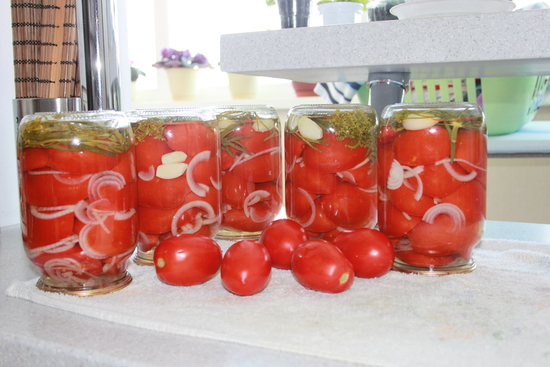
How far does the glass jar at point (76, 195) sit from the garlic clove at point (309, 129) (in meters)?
0.23

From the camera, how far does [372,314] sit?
524 mm

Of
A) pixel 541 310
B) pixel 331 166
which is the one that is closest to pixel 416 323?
pixel 541 310

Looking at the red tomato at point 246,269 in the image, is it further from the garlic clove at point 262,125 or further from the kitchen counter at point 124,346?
the garlic clove at point 262,125

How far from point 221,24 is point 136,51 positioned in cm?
69

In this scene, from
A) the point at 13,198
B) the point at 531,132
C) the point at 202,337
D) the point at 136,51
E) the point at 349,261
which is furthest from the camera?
the point at 136,51

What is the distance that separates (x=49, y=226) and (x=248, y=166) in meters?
0.32

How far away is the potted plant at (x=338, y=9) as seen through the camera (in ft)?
3.18

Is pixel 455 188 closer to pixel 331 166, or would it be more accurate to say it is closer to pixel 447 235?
pixel 447 235

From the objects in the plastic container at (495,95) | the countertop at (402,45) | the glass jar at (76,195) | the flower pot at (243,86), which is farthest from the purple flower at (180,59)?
the glass jar at (76,195)

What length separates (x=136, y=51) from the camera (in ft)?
11.7

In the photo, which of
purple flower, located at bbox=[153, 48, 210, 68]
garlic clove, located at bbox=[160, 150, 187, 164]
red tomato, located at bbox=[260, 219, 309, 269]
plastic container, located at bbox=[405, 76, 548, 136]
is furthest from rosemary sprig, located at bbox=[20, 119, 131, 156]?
purple flower, located at bbox=[153, 48, 210, 68]

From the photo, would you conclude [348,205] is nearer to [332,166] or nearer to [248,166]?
[332,166]

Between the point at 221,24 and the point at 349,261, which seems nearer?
the point at 349,261

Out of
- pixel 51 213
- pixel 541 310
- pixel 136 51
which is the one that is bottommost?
pixel 541 310
